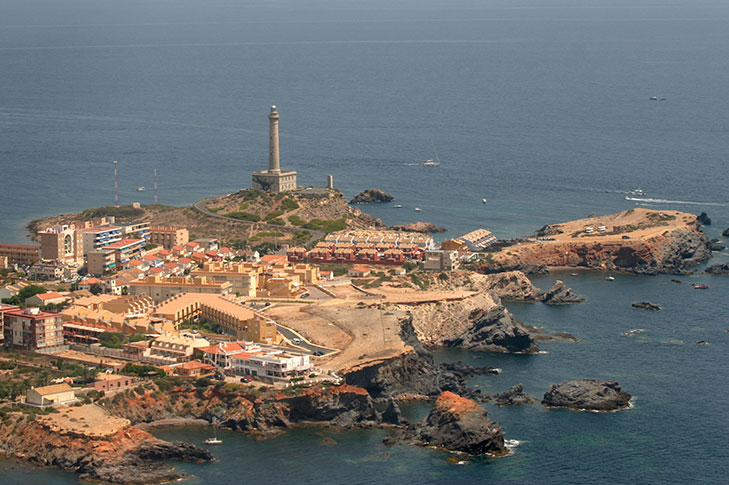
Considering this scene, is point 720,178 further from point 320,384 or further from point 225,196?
point 320,384

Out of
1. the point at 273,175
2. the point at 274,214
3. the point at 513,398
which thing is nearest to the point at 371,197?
the point at 273,175

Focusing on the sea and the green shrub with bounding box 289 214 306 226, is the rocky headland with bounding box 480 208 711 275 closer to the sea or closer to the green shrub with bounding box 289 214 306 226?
the sea

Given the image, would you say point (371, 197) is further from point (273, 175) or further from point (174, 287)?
point (174, 287)

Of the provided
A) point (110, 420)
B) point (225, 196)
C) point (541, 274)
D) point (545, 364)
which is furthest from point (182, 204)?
point (110, 420)

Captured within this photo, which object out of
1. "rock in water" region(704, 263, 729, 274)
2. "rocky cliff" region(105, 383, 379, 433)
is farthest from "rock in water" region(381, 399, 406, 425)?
"rock in water" region(704, 263, 729, 274)

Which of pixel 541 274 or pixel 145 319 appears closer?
pixel 145 319

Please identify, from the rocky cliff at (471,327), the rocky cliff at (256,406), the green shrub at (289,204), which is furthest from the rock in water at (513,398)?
the green shrub at (289,204)
